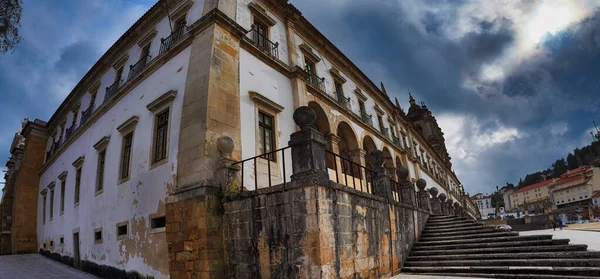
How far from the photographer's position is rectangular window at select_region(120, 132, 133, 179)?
10.9 m

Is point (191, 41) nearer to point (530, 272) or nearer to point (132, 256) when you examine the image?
point (132, 256)

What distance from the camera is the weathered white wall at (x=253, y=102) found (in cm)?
925

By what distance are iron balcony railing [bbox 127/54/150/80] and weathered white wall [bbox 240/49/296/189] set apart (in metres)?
4.27

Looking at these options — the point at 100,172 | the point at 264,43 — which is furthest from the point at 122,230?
the point at 264,43

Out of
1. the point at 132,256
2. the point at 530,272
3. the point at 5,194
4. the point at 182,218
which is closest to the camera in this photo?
the point at 530,272

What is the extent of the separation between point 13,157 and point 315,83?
26.3 metres

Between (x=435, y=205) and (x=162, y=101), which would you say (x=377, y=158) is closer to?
(x=162, y=101)

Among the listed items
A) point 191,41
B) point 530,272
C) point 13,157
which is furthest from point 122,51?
point 13,157

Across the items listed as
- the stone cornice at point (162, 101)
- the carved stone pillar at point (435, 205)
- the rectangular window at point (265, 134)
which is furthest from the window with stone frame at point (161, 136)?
the carved stone pillar at point (435, 205)

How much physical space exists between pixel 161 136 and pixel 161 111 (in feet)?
2.55

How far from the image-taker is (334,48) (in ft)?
55.3

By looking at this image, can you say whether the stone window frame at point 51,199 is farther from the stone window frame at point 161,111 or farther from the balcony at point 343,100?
the balcony at point 343,100

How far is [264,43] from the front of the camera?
39.3 ft

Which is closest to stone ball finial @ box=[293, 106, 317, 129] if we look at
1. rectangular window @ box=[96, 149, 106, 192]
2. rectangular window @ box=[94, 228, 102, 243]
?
rectangular window @ box=[94, 228, 102, 243]
